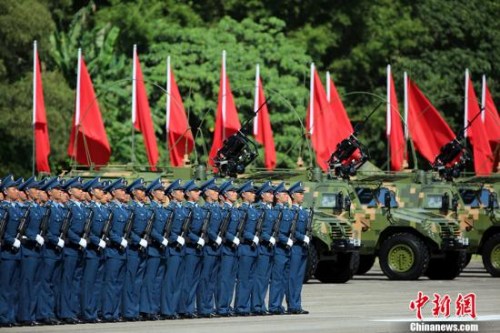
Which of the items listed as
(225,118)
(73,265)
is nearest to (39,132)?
(225,118)

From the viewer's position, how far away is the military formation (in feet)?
67.1

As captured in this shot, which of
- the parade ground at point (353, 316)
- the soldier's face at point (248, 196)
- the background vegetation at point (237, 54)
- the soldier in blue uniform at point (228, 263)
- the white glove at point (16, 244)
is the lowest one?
the parade ground at point (353, 316)

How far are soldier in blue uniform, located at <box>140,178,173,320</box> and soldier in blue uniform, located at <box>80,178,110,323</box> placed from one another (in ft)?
1.96

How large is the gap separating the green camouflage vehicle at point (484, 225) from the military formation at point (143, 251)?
12.6 m

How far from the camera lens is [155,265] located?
21.3 metres

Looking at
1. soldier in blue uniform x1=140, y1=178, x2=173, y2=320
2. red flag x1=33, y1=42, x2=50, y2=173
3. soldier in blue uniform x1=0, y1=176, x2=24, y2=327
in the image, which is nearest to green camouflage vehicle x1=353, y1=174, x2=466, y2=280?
red flag x1=33, y1=42, x2=50, y2=173

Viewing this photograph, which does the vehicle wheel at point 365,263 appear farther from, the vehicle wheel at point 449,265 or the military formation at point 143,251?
the military formation at point 143,251

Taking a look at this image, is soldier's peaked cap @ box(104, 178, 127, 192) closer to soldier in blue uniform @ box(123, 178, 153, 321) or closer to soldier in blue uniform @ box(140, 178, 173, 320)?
soldier in blue uniform @ box(123, 178, 153, 321)

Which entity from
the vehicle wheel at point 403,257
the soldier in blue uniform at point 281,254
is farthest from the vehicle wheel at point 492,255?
the soldier in blue uniform at point 281,254

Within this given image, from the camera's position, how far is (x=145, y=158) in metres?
52.0

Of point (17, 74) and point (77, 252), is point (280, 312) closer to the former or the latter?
point (77, 252)

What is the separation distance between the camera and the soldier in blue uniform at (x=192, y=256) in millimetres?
21484

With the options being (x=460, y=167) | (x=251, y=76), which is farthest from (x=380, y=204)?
(x=251, y=76)

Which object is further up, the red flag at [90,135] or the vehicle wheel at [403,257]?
the red flag at [90,135]
